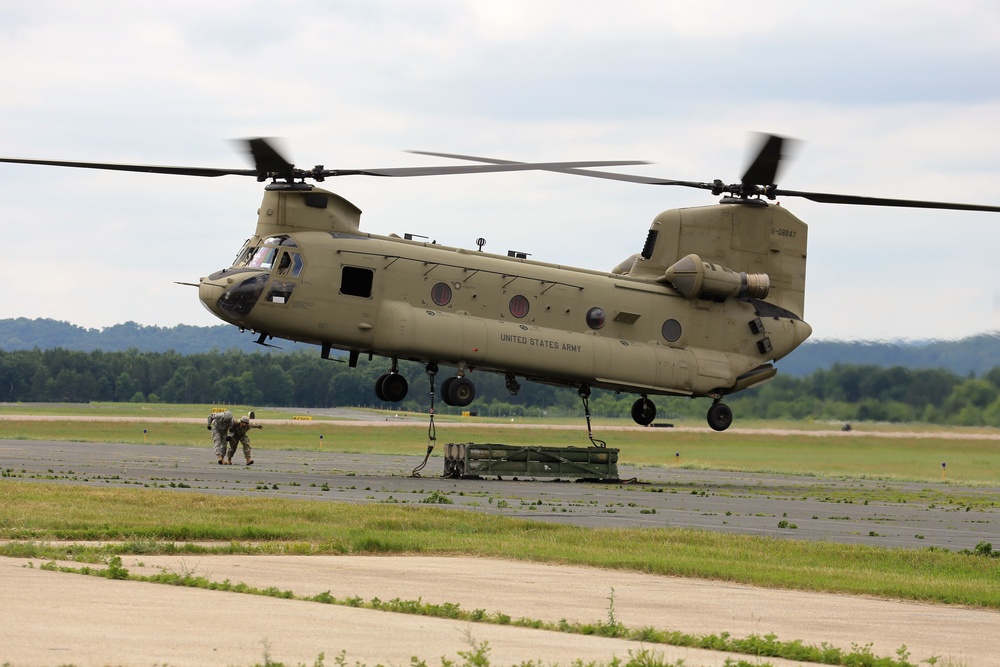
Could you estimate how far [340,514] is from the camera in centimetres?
2445

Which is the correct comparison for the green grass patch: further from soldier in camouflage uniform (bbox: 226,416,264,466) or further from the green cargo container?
soldier in camouflage uniform (bbox: 226,416,264,466)

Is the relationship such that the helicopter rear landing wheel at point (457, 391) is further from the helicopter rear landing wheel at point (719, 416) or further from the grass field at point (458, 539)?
the grass field at point (458, 539)

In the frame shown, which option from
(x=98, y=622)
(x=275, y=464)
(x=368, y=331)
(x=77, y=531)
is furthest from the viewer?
(x=275, y=464)

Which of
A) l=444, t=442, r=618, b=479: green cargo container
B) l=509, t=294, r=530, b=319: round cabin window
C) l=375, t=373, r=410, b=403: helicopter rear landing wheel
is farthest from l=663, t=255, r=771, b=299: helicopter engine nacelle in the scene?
l=375, t=373, r=410, b=403: helicopter rear landing wheel

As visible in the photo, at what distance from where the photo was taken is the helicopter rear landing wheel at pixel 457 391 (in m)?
36.0

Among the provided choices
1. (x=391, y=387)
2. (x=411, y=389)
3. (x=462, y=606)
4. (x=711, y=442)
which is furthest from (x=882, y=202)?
(x=411, y=389)

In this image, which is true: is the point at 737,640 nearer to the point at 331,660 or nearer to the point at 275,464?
the point at 331,660

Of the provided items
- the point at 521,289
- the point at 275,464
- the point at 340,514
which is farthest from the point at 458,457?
the point at 340,514

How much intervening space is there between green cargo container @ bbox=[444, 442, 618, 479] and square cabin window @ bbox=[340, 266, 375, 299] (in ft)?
18.6

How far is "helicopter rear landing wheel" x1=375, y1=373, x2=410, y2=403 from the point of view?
36.2 meters

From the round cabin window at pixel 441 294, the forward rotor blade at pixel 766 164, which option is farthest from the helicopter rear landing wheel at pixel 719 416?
the round cabin window at pixel 441 294

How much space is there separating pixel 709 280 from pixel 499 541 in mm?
19067

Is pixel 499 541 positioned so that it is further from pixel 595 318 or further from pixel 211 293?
pixel 595 318

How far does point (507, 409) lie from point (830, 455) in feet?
213
